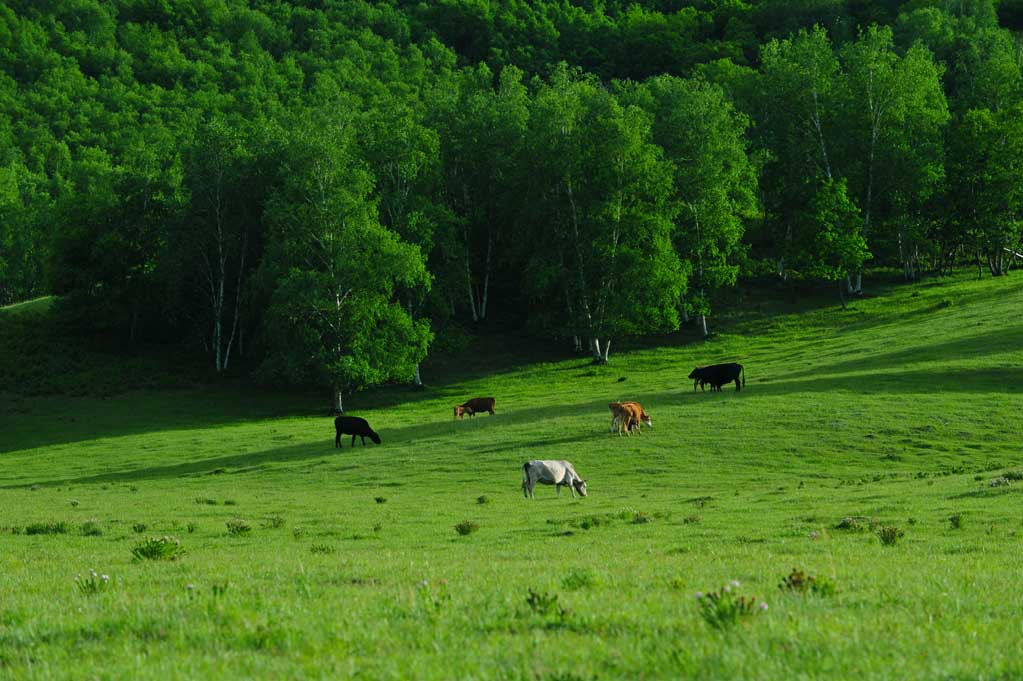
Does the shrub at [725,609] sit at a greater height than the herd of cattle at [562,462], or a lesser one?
greater

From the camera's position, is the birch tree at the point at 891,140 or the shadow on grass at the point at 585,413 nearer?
the shadow on grass at the point at 585,413

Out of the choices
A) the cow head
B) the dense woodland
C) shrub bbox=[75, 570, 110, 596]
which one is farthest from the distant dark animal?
shrub bbox=[75, 570, 110, 596]

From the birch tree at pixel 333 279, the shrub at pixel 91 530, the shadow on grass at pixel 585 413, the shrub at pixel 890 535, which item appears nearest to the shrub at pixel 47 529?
the shrub at pixel 91 530

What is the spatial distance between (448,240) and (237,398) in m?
20.6

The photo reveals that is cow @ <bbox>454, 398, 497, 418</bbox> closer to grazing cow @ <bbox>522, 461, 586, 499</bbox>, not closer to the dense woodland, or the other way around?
the dense woodland

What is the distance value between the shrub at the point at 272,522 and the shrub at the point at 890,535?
1388 centimetres

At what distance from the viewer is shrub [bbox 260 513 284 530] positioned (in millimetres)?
23734

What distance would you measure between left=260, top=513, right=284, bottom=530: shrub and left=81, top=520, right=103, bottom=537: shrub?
3800mm

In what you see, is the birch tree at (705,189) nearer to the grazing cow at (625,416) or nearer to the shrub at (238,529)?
the grazing cow at (625,416)

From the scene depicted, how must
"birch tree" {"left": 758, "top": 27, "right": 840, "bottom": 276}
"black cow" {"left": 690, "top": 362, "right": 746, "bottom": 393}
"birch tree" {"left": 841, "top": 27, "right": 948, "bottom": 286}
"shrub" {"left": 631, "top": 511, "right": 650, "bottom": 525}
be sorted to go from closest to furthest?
"shrub" {"left": 631, "top": 511, "right": 650, "bottom": 525} < "black cow" {"left": 690, "top": 362, "right": 746, "bottom": 393} < "birch tree" {"left": 841, "top": 27, "right": 948, "bottom": 286} < "birch tree" {"left": 758, "top": 27, "right": 840, "bottom": 276}

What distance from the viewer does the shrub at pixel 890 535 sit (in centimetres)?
1697

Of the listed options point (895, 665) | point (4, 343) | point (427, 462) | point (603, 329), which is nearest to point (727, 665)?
point (895, 665)

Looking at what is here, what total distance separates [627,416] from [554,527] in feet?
65.8

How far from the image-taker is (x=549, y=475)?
30.4 metres
